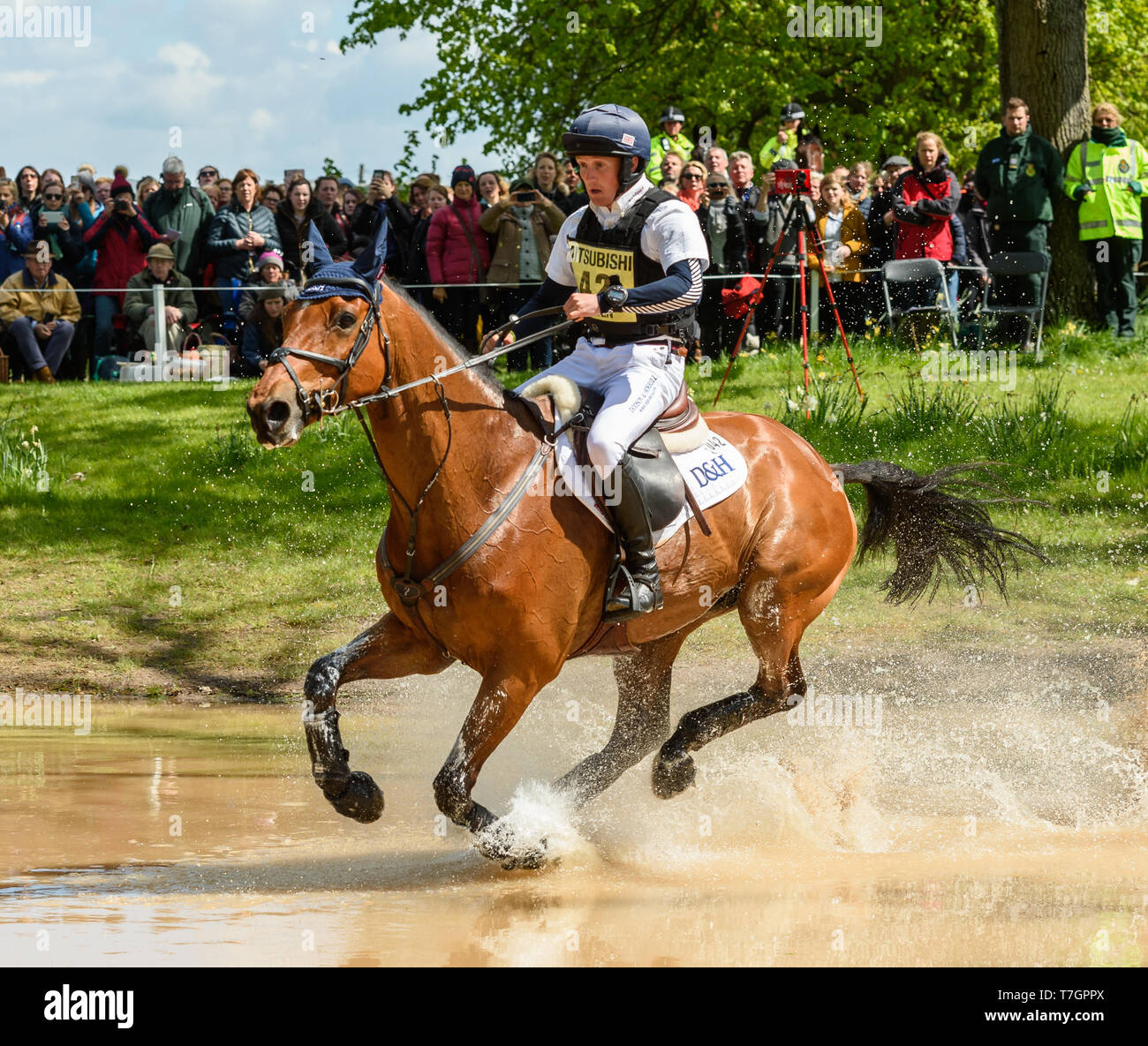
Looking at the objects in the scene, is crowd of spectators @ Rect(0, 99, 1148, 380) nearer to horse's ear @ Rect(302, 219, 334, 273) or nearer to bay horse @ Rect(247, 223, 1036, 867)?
bay horse @ Rect(247, 223, 1036, 867)

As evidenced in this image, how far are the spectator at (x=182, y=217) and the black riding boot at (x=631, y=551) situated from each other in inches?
411

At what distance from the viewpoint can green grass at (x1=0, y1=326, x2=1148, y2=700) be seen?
1081 cm

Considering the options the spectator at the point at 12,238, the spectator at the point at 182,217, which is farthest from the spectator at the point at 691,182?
the spectator at the point at 12,238

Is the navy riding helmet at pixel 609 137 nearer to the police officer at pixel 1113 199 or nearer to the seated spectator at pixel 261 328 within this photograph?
the seated spectator at pixel 261 328

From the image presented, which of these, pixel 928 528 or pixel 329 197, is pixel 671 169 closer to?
pixel 329 197

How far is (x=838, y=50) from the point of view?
1071 inches

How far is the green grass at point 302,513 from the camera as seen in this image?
10812 mm

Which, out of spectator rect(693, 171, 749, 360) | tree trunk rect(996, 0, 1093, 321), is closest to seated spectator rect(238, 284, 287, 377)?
spectator rect(693, 171, 749, 360)

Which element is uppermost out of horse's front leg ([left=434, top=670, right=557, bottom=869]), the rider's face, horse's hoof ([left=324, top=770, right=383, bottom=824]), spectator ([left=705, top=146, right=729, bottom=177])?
spectator ([left=705, top=146, right=729, bottom=177])

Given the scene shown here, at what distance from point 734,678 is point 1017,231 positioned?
7441mm

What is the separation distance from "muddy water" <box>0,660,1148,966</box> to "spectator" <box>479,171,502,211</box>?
693cm
